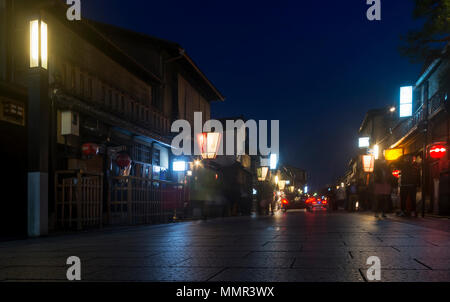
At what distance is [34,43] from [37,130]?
250 centimetres

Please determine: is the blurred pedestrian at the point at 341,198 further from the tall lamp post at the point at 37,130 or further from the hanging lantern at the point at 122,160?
the tall lamp post at the point at 37,130

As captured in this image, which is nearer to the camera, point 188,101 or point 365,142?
point 188,101

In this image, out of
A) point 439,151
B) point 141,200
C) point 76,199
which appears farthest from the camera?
point 439,151

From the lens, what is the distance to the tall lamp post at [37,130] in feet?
38.4

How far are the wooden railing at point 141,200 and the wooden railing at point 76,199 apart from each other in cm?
150

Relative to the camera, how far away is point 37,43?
12078 millimetres

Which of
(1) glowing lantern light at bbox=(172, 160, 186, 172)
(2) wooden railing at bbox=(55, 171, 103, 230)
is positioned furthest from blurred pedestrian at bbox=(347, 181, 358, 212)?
(2) wooden railing at bbox=(55, 171, 103, 230)

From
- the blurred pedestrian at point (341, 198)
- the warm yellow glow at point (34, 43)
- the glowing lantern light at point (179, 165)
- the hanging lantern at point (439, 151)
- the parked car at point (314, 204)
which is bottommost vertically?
the blurred pedestrian at point (341, 198)

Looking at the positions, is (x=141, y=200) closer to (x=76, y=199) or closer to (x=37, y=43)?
(x=76, y=199)

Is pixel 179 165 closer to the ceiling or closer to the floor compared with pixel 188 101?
closer to the floor

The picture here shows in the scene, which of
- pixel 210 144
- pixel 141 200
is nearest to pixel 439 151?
pixel 210 144

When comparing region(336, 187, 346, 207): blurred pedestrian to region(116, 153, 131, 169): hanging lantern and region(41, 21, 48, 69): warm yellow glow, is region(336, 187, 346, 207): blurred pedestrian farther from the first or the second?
region(41, 21, 48, 69): warm yellow glow

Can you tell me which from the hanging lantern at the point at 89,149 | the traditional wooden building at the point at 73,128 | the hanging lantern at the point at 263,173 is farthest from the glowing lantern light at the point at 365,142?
the hanging lantern at the point at 89,149
